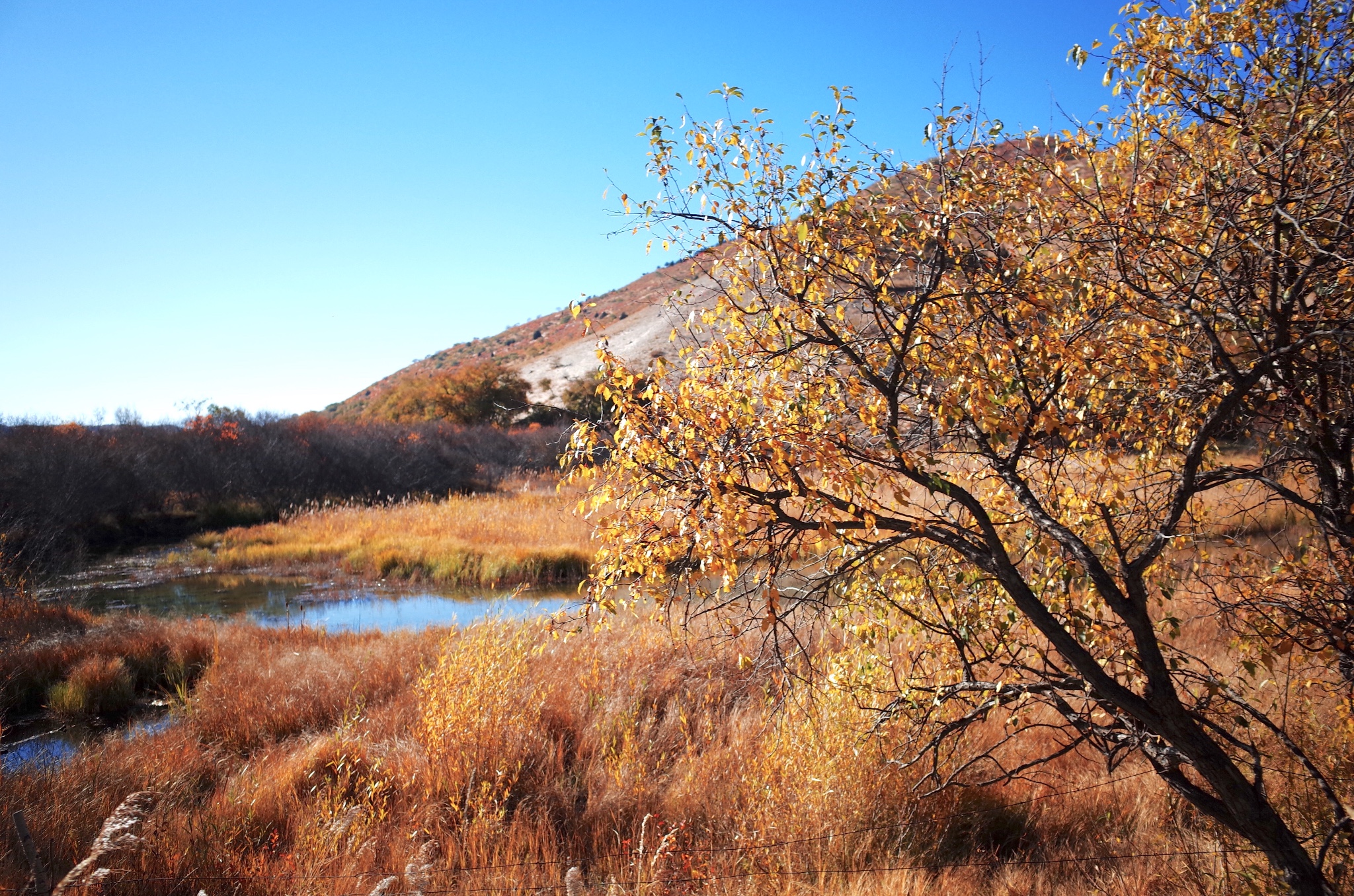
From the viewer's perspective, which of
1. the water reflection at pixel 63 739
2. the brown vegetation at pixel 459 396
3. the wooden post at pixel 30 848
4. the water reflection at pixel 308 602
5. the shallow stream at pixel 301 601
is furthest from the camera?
the brown vegetation at pixel 459 396

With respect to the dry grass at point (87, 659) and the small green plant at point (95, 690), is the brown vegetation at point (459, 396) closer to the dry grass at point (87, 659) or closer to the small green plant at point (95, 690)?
the dry grass at point (87, 659)

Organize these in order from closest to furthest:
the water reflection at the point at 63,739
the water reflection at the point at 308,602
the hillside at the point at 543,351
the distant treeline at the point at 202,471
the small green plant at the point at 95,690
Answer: the water reflection at the point at 63,739, the small green plant at the point at 95,690, the water reflection at the point at 308,602, the distant treeline at the point at 202,471, the hillside at the point at 543,351

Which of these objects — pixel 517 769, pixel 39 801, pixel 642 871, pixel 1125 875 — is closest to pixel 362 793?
pixel 517 769

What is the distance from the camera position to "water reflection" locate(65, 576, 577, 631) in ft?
39.2

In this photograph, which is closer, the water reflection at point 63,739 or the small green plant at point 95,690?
the water reflection at point 63,739

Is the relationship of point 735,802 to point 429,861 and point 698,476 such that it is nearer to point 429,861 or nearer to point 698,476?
point 429,861

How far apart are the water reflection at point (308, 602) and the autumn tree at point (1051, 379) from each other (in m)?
7.97

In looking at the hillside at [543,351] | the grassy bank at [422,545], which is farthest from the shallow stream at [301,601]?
the hillside at [543,351]

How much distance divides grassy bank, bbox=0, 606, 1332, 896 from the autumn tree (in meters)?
0.99

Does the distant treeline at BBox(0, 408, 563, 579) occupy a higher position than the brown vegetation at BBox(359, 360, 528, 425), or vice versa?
the brown vegetation at BBox(359, 360, 528, 425)

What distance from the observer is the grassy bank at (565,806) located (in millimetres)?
4445

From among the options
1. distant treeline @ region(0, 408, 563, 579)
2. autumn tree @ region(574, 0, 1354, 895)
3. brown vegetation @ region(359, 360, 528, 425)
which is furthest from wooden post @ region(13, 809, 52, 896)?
brown vegetation @ region(359, 360, 528, 425)

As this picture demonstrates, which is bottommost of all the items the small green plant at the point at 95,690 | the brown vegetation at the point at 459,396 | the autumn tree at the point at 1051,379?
the small green plant at the point at 95,690

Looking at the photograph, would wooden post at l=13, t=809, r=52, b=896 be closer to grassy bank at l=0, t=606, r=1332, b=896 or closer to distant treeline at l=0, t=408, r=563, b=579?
grassy bank at l=0, t=606, r=1332, b=896
